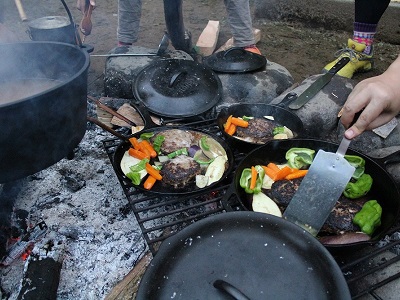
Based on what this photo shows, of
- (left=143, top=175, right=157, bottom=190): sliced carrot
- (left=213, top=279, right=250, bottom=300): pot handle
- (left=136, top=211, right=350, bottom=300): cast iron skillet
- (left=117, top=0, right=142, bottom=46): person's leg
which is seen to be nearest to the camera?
(left=213, top=279, right=250, bottom=300): pot handle

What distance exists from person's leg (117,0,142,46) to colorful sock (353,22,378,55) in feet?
10.6

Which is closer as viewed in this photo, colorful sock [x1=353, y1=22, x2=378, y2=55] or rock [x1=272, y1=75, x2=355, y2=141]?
rock [x1=272, y1=75, x2=355, y2=141]

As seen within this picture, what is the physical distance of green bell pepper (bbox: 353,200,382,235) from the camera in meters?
2.09

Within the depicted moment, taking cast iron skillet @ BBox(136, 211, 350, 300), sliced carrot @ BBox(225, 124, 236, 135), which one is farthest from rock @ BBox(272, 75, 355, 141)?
cast iron skillet @ BBox(136, 211, 350, 300)

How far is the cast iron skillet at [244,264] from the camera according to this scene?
139 cm

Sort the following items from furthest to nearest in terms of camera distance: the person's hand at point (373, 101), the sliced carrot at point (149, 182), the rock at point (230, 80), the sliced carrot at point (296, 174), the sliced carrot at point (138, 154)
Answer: the rock at point (230, 80)
the sliced carrot at point (138, 154)
the sliced carrot at point (149, 182)
the sliced carrot at point (296, 174)
the person's hand at point (373, 101)

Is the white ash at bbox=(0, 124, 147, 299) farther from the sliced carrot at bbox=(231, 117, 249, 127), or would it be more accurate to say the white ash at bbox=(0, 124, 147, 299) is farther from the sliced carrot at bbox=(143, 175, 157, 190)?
the sliced carrot at bbox=(231, 117, 249, 127)

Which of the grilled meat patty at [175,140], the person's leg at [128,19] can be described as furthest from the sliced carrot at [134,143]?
the person's leg at [128,19]

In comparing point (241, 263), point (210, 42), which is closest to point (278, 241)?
point (241, 263)

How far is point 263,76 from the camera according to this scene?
166 inches

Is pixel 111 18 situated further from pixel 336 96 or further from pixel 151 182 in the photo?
pixel 151 182

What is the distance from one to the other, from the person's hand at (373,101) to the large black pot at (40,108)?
149cm

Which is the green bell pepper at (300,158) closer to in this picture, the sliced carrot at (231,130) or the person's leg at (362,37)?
the sliced carrot at (231,130)

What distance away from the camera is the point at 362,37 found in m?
5.35
